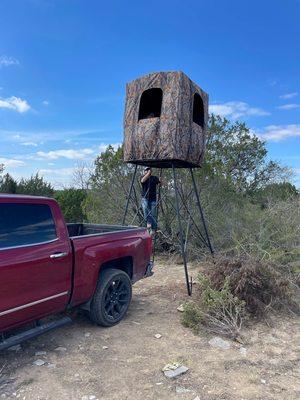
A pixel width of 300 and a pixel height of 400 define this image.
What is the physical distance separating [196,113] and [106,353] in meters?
5.21

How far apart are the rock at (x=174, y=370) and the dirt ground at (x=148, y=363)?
A: 5 cm

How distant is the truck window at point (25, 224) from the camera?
363cm

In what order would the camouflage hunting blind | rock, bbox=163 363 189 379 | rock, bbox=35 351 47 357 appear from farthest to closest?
the camouflage hunting blind, rock, bbox=35 351 47 357, rock, bbox=163 363 189 379

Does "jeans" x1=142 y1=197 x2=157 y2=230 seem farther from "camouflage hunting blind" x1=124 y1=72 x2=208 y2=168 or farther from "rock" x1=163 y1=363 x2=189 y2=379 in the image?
"rock" x1=163 y1=363 x2=189 y2=379

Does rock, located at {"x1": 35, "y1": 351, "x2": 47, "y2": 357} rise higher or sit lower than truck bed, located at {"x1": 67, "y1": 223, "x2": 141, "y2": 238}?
lower

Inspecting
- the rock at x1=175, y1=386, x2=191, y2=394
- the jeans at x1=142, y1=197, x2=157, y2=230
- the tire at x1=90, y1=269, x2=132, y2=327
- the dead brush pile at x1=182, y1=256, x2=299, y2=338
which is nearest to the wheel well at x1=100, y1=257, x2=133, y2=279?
the tire at x1=90, y1=269, x2=132, y2=327

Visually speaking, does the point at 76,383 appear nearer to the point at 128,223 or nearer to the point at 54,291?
the point at 54,291

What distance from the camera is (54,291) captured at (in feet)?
13.3

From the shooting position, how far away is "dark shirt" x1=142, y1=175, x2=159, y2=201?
8508 mm

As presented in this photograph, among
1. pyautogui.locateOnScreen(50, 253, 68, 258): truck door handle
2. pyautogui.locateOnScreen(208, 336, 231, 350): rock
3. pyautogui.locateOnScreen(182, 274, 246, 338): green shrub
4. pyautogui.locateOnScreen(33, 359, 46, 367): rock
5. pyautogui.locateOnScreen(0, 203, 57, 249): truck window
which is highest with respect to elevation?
pyautogui.locateOnScreen(0, 203, 57, 249): truck window

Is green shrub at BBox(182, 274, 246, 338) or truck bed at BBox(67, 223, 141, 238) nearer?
green shrub at BBox(182, 274, 246, 338)

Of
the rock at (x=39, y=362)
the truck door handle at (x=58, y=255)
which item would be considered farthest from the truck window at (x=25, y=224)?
the rock at (x=39, y=362)

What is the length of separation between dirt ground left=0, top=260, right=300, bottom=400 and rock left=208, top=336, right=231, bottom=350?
0.06 metres

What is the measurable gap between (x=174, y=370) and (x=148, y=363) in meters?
0.33
